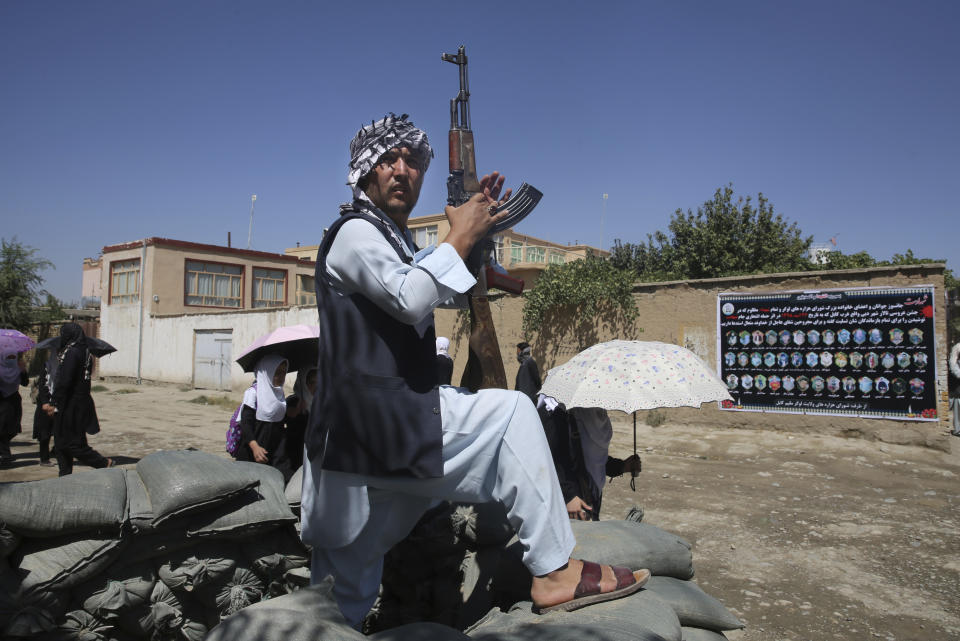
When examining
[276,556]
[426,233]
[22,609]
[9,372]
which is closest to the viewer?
[22,609]

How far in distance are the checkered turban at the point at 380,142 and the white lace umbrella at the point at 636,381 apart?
4.89 ft

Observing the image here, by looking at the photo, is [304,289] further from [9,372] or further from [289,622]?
[289,622]

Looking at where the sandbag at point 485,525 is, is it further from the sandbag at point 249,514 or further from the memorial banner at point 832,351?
the memorial banner at point 832,351

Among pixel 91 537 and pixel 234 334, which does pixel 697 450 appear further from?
pixel 234 334

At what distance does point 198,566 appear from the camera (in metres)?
2.53

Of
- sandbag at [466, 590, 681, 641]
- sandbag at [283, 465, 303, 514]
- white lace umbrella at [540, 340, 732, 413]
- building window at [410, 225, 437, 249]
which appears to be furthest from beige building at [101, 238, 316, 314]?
sandbag at [466, 590, 681, 641]

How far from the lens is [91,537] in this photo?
7.75ft

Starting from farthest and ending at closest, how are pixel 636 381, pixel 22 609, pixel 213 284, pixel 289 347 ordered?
1. pixel 213 284
2. pixel 289 347
3. pixel 636 381
4. pixel 22 609

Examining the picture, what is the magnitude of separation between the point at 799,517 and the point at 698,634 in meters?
3.81

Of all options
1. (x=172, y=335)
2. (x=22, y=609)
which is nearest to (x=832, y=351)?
(x=22, y=609)

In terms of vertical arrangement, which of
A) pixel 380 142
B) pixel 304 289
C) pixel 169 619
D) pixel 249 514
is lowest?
pixel 169 619

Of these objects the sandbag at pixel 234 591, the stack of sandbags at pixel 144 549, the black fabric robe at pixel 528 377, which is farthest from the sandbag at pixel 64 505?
the black fabric robe at pixel 528 377

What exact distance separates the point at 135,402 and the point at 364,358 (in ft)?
56.6

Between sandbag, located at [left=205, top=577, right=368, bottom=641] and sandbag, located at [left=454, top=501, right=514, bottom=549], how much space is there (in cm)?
108
